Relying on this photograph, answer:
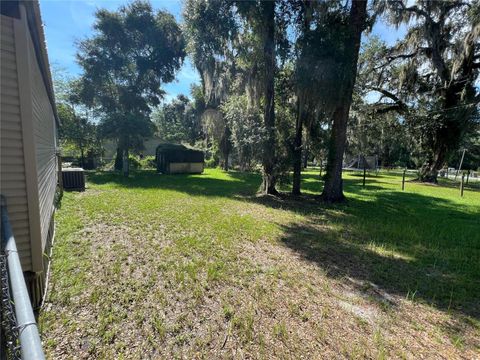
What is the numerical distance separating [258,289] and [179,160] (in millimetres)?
15214

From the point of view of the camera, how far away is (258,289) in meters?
3.02

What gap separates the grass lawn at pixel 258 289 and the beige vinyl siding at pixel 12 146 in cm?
93

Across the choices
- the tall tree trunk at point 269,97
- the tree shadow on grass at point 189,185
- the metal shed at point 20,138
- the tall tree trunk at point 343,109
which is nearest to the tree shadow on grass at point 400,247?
the tall tree trunk at point 343,109

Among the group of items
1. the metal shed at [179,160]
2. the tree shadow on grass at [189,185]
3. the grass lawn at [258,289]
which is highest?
the metal shed at [179,160]

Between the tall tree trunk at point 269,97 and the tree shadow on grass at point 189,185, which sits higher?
the tall tree trunk at point 269,97

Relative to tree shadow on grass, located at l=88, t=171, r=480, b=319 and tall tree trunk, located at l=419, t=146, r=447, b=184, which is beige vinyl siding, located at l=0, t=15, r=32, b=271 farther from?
tall tree trunk, located at l=419, t=146, r=447, b=184

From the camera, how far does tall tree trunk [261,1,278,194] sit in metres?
7.92

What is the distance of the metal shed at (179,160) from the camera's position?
1709 centimetres

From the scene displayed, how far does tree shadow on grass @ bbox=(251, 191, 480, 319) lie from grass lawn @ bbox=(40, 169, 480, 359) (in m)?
0.02

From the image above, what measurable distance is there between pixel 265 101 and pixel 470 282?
716 centimetres

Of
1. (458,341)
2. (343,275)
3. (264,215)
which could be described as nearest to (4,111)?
(343,275)

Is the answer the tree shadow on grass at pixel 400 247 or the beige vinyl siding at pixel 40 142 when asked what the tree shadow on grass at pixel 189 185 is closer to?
the tree shadow on grass at pixel 400 247

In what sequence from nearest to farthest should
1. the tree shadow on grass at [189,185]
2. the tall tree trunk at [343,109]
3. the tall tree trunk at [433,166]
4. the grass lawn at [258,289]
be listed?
1. the grass lawn at [258,289]
2. the tall tree trunk at [343,109]
3. the tree shadow on grass at [189,185]
4. the tall tree trunk at [433,166]

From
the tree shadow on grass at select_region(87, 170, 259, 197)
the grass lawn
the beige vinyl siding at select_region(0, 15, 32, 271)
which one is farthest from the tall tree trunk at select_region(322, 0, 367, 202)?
the beige vinyl siding at select_region(0, 15, 32, 271)
